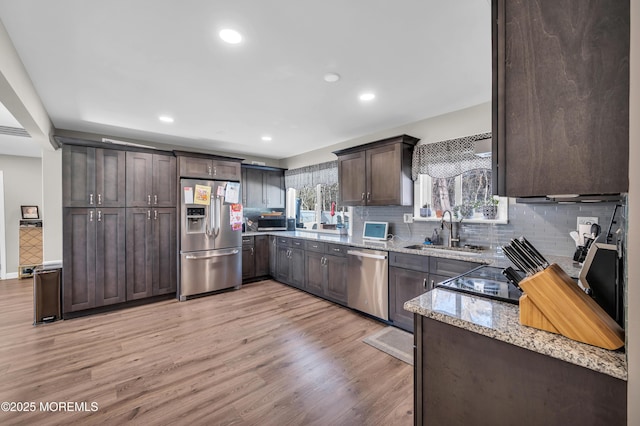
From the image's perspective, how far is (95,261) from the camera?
354 cm

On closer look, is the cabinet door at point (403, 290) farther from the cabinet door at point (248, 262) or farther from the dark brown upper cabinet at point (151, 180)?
the dark brown upper cabinet at point (151, 180)

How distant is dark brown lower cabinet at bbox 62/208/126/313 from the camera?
133 inches

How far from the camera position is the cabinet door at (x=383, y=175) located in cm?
342

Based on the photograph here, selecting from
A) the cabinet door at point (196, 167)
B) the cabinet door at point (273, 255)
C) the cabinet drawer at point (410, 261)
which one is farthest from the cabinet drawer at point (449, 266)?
the cabinet door at point (196, 167)

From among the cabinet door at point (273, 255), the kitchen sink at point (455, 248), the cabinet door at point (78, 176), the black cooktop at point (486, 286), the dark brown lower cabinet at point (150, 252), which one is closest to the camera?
the black cooktop at point (486, 286)

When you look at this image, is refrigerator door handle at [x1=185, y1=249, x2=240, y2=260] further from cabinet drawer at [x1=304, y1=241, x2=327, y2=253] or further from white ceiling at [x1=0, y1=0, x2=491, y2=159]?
white ceiling at [x1=0, y1=0, x2=491, y2=159]

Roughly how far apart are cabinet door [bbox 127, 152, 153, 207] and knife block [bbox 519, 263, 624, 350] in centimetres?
431

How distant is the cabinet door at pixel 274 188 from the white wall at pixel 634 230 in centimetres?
523

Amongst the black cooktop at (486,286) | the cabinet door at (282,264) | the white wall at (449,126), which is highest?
the white wall at (449,126)

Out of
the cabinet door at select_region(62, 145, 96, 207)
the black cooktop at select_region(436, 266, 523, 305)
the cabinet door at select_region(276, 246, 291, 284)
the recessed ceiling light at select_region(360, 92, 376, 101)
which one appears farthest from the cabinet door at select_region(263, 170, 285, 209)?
the black cooktop at select_region(436, 266, 523, 305)

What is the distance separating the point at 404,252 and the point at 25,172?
7.16m

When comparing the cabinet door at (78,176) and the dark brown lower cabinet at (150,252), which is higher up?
the cabinet door at (78,176)

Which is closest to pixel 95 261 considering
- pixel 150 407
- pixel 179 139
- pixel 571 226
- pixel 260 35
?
pixel 179 139

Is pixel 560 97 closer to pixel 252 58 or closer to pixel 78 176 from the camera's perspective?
pixel 252 58
